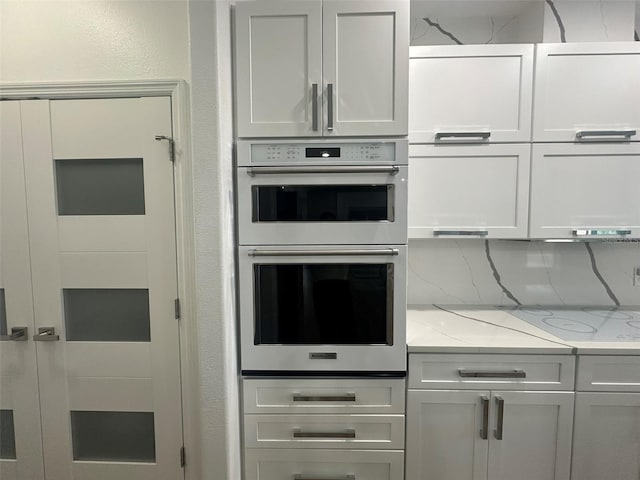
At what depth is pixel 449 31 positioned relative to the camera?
Result: 6.54 feet

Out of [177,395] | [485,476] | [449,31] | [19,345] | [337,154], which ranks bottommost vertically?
[485,476]

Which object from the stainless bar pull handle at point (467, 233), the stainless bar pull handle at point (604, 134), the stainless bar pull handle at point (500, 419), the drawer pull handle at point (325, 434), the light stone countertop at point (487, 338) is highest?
the stainless bar pull handle at point (604, 134)

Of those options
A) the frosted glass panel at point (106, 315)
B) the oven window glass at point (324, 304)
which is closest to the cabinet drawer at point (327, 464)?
the oven window glass at point (324, 304)

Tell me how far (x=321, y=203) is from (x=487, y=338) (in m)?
0.99

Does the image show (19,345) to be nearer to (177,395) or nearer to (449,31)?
(177,395)

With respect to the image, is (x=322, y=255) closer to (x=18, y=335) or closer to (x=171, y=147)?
(x=171, y=147)

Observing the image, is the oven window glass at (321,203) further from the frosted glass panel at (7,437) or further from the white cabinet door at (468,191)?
the frosted glass panel at (7,437)

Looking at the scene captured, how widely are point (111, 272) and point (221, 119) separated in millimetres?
911

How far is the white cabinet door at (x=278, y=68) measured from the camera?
1476 millimetres

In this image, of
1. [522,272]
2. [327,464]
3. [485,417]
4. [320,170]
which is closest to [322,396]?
[327,464]

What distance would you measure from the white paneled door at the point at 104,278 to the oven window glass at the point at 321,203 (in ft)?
1.49

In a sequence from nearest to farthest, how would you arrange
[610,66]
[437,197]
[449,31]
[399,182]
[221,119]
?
[221,119], [399,182], [610,66], [437,197], [449,31]

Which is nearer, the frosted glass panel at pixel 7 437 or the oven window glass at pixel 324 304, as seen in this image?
the oven window glass at pixel 324 304

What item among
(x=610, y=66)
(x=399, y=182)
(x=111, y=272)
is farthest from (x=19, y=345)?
(x=610, y=66)
